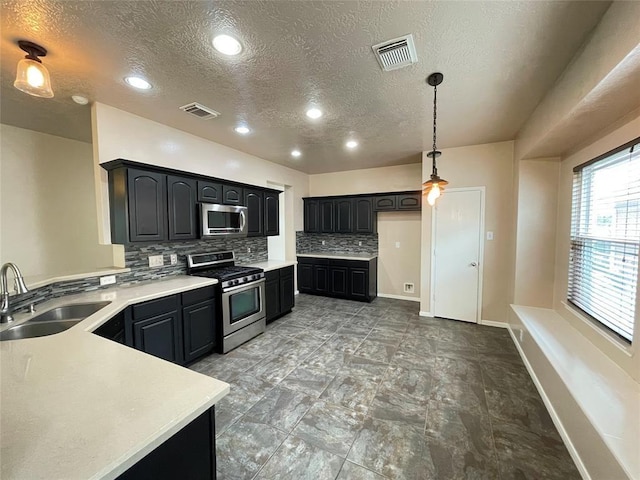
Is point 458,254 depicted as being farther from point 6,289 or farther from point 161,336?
point 6,289

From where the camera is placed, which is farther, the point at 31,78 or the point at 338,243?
the point at 338,243

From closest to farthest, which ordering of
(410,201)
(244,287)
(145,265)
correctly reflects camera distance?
(145,265) < (244,287) < (410,201)

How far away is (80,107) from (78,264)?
220 centimetres

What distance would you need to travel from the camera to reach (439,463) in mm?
1694

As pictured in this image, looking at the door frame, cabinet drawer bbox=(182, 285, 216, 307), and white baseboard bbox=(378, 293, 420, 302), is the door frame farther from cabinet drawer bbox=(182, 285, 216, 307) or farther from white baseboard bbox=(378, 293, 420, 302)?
cabinet drawer bbox=(182, 285, 216, 307)

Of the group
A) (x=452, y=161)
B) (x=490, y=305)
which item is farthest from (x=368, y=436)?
(x=452, y=161)

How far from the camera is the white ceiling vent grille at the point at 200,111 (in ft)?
8.61

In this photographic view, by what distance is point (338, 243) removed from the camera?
596 centimetres

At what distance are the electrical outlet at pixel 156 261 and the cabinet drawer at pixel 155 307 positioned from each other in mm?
653

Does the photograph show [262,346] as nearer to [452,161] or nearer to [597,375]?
[597,375]

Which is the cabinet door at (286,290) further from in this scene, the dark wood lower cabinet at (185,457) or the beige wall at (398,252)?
the dark wood lower cabinet at (185,457)

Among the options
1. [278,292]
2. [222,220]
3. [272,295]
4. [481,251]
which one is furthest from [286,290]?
[481,251]

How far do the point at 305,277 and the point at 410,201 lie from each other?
2626 mm

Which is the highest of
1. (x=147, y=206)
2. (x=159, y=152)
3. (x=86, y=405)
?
(x=159, y=152)
